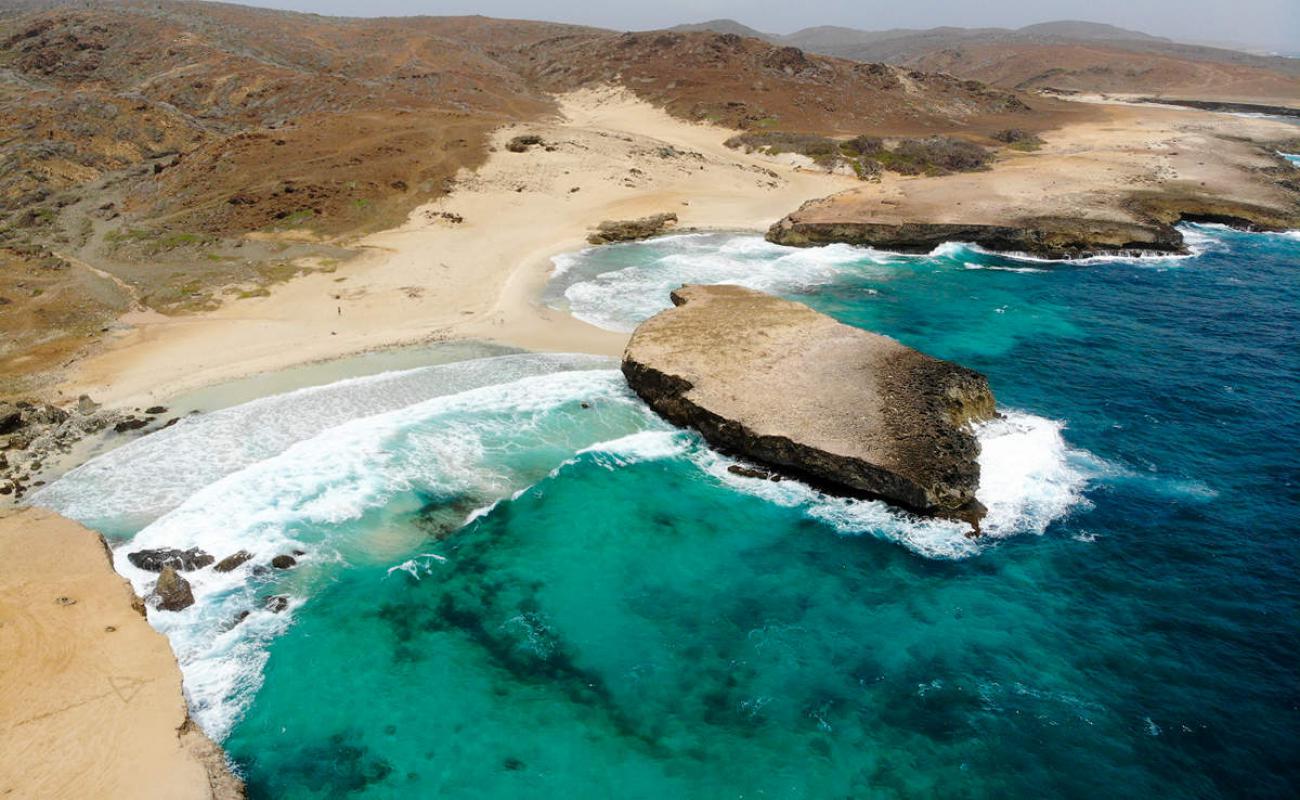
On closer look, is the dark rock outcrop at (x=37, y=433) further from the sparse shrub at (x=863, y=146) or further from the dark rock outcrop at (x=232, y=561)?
the sparse shrub at (x=863, y=146)

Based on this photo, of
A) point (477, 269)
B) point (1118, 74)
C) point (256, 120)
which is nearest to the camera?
point (477, 269)

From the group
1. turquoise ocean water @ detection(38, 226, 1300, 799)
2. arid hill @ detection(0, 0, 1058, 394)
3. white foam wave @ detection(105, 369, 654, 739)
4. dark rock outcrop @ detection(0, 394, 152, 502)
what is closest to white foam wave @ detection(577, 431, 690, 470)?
turquoise ocean water @ detection(38, 226, 1300, 799)

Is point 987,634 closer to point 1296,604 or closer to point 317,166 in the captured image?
point 1296,604

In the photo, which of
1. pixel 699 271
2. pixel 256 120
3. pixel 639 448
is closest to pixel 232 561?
pixel 639 448

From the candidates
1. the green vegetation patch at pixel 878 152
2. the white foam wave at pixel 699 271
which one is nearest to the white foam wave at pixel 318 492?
the white foam wave at pixel 699 271

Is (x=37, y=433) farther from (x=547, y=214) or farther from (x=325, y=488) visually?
(x=547, y=214)

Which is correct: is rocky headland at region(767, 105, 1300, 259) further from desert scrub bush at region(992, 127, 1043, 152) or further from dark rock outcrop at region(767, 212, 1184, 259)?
desert scrub bush at region(992, 127, 1043, 152)
